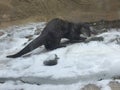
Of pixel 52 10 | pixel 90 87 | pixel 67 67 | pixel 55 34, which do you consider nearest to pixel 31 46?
pixel 55 34

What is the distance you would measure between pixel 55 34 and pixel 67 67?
3.68 ft

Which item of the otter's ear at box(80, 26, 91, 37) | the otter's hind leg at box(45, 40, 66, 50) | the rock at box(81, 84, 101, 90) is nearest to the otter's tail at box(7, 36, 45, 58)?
the otter's hind leg at box(45, 40, 66, 50)

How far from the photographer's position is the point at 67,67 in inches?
222

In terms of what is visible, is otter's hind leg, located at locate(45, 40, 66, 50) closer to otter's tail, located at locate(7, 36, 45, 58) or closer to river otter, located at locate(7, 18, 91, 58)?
river otter, located at locate(7, 18, 91, 58)

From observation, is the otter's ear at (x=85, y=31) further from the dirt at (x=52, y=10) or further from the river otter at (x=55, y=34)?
the dirt at (x=52, y=10)

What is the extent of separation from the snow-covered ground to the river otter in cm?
13

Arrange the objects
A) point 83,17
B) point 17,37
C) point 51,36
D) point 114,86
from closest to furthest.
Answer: point 114,86 < point 51,36 < point 17,37 < point 83,17

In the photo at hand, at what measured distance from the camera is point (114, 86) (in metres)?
5.05

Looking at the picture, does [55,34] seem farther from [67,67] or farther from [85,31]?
[67,67]

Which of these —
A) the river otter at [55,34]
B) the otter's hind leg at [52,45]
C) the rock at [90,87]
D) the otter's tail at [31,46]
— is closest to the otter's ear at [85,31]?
the river otter at [55,34]

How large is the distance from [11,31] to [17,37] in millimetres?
556

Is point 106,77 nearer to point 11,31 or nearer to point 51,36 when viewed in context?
point 51,36

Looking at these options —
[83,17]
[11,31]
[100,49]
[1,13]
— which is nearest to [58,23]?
[100,49]

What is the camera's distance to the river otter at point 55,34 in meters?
6.44
